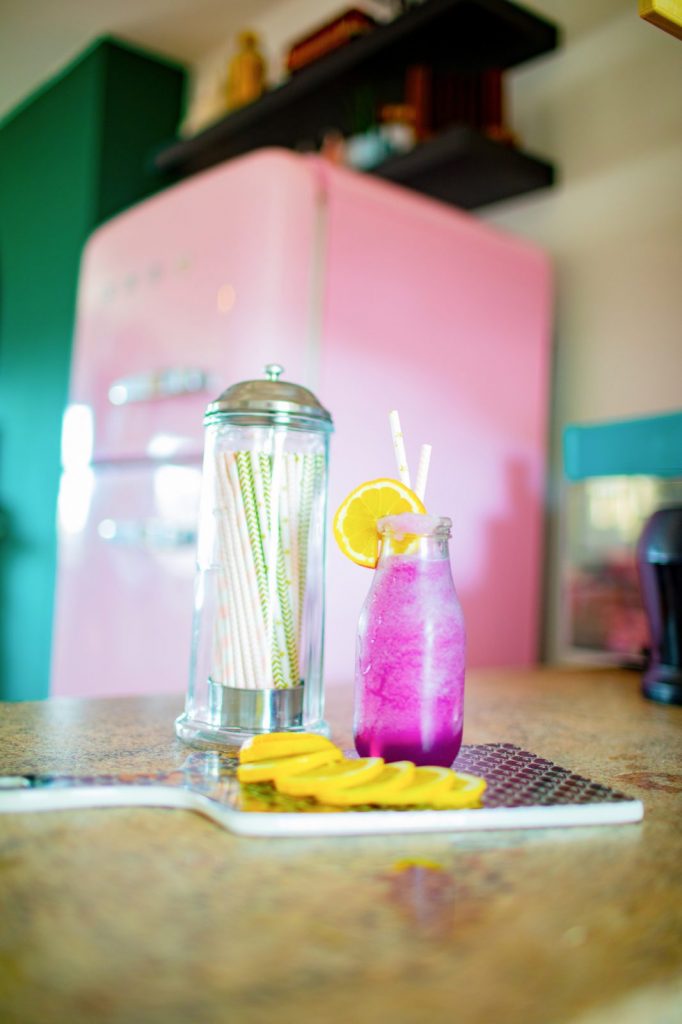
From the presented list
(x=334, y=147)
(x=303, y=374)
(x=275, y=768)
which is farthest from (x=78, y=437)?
(x=275, y=768)

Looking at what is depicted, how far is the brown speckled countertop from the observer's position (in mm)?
367

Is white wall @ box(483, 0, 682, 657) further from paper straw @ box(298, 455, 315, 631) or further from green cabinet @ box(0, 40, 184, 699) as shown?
green cabinet @ box(0, 40, 184, 699)

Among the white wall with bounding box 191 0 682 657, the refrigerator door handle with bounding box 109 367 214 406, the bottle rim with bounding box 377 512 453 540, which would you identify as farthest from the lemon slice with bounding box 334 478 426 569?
the white wall with bounding box 191 0 682 657

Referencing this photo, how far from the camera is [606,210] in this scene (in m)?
1.90

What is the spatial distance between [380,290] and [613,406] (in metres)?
0.59

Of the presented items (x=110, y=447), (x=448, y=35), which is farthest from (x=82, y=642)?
(x=448, y=35)

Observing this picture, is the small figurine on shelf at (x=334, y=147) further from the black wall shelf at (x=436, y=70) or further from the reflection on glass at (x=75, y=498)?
the reflection on glass at (x=75, y=498)

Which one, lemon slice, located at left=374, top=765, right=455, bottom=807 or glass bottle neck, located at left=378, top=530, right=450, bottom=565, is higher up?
glass bottle neck, located at left=378, top=530, right=450, bottom=565

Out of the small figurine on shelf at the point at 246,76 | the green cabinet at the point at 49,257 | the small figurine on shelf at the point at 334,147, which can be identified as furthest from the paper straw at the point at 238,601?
the green cabinet at the point at 49,257

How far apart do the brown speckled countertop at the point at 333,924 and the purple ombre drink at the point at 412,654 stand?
0.13 metres

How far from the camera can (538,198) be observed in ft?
6.72

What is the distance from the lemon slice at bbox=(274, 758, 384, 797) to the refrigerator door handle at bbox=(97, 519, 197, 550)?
3.39 feet

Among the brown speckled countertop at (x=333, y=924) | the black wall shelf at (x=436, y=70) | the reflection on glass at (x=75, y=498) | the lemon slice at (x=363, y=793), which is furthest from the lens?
the reflection on glass at (x=75, y=498)

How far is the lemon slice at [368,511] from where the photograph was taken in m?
0.77
